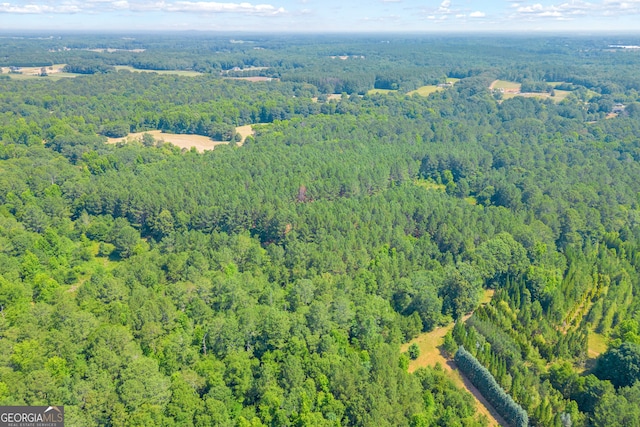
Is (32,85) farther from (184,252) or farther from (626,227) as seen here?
(626,227)

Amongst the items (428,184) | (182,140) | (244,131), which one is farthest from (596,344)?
(244,131)

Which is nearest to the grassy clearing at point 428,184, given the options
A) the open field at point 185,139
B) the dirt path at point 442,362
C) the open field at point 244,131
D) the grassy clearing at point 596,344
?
the dirt path at point 442,362

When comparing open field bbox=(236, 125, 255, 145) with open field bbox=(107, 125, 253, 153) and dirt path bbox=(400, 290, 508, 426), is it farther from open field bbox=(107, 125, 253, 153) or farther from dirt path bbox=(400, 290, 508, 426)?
dirt path bbox=(400, 290, 508, 426)

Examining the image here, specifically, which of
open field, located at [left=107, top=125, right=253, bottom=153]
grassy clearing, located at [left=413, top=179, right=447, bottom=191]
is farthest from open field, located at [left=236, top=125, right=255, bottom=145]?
grassy clearing, located at [left=413, top=179, right=447, bottom=191]

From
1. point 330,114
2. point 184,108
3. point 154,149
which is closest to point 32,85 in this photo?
point 184,108

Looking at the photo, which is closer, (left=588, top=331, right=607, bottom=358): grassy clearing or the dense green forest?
the dense green forest
